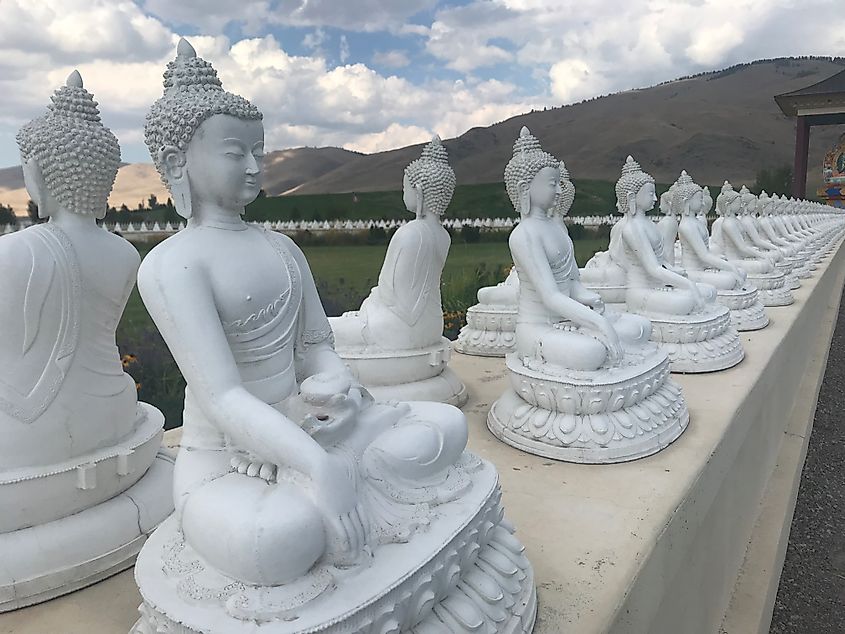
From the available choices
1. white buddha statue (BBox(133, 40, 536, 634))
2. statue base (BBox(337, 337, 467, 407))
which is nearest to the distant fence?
white buddha statue (BBox(133, 40, 536, 634))

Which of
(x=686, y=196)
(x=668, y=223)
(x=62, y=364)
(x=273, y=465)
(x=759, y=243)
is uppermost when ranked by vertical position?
(x=686, y=196)

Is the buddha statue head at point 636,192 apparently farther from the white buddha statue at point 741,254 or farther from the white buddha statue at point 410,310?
the white buddha statue at point 741,254

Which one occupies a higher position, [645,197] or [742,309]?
[645,197]

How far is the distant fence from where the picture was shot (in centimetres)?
471

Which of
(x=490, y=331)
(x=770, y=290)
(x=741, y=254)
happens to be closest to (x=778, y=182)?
(x=741, y=254)

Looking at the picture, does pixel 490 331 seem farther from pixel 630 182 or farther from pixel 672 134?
pixel 672 134

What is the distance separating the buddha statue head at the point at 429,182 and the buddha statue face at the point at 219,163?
1.91 m

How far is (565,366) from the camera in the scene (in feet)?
10.2

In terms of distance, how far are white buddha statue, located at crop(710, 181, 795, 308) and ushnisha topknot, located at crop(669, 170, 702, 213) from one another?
1502 millimetres

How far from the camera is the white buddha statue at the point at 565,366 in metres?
2.96

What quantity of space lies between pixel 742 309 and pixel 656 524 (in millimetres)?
3870

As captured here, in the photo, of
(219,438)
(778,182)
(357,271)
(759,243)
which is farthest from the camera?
(778,182)

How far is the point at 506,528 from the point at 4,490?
1.54 metres

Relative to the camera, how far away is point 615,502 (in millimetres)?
2537
